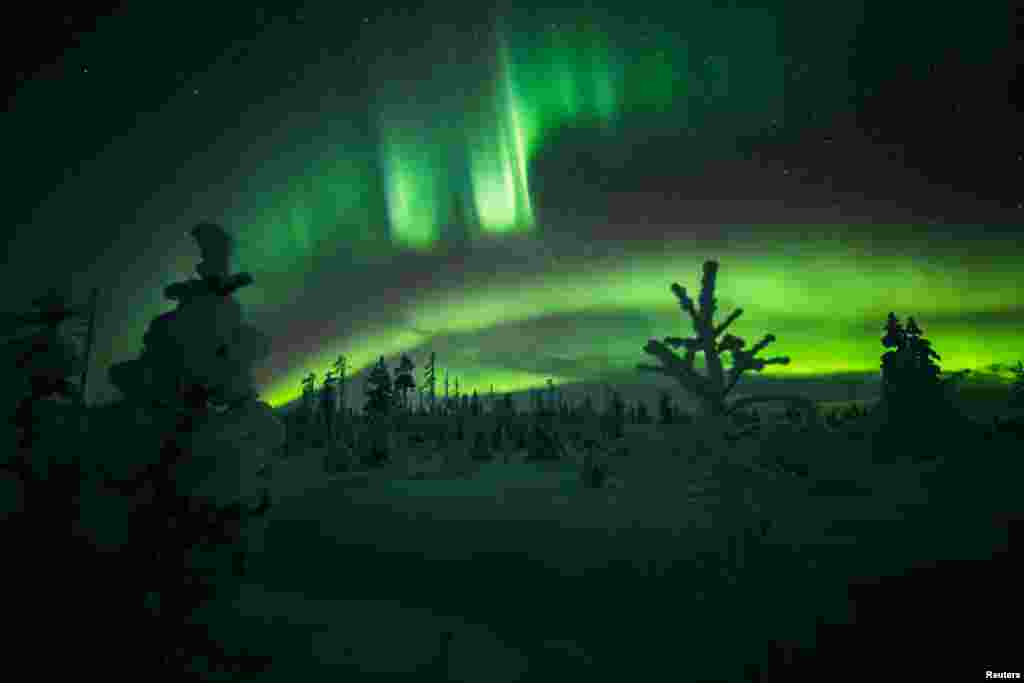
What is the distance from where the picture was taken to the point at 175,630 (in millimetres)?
5664

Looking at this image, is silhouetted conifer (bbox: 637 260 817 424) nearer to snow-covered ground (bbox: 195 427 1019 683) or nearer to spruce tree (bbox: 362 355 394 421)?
snow-covered ground (bbox: 195 427 1019 683)

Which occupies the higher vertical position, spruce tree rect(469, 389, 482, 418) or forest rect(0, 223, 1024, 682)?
spruce tree rect(469, 389, 482, 418)

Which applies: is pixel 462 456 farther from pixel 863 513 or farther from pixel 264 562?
pixel 863 513

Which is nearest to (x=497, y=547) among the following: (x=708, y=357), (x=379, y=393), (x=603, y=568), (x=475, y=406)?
(x=603, y=568)

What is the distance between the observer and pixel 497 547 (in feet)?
Result: 40.3

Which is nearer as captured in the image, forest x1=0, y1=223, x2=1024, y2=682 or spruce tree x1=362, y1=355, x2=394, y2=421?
forest x1=0, y1=223, x2=1024, y2=682

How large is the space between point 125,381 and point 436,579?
339 inches

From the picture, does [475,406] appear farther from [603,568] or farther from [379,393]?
[603,568]

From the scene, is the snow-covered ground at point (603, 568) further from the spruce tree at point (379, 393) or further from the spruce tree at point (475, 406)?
the spruce tree at point (475, 406)

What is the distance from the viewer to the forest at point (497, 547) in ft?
18.5

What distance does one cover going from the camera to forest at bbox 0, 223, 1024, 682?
5641 millimetres

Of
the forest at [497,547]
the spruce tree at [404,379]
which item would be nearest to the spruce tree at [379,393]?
the spruce tree at [404,379]

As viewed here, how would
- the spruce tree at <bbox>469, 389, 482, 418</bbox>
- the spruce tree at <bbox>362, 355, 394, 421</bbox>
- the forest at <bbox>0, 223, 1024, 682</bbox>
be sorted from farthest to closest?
the spruce tree at <bbox>469, 389, 482, 418</bbox>, the spruce tree at <bbox>362, 355, 394, 421</bbox>, the forest at <bbox>0, 223, 1024, 682</bbox>

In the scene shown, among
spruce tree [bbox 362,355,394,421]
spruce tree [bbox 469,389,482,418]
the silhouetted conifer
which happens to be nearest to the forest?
the silhouetted conifer
